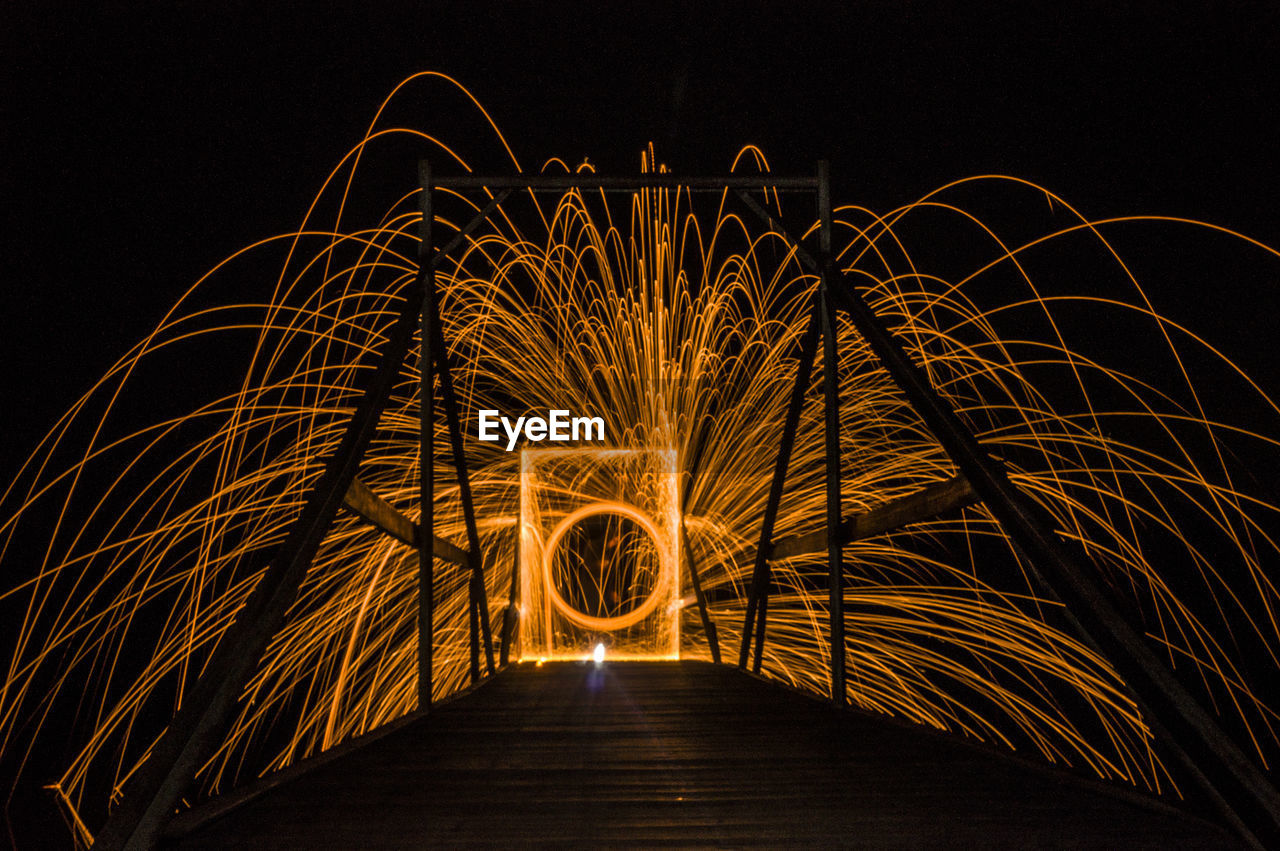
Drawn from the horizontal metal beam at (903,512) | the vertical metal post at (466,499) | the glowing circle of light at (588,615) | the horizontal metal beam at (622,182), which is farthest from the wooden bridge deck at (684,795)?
the glowing circle of light at (588,615)

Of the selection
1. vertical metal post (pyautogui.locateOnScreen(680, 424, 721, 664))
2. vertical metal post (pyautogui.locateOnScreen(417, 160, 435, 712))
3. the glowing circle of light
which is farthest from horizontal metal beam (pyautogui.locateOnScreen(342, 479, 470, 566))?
the glowing circle of light

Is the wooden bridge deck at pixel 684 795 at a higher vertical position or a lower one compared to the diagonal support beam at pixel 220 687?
lower

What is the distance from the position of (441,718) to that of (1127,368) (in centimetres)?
2558

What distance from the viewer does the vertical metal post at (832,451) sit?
4.46 metres

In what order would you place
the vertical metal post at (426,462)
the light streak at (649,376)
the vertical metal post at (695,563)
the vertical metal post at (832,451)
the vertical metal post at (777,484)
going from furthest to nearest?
the light streak at (649,376)
the vertical metal post at (695,563)
the vertical metal post at (777,484)
the vertical metal post at (426,462)
the vertical metal post at (832,451)

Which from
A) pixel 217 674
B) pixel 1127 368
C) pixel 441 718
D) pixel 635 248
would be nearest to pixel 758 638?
pixel 441 718

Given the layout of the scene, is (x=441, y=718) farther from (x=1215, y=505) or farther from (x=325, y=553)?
(x=1215, y=505)

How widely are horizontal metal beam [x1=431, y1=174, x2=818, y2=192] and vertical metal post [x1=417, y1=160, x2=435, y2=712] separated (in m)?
0.17

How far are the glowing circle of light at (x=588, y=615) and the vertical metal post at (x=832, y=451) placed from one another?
7301mm

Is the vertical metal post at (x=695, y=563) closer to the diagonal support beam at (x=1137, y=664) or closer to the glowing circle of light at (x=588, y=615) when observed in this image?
the glowing circle of light at (x=588, y=615)

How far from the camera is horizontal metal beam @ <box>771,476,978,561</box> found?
10.2ft

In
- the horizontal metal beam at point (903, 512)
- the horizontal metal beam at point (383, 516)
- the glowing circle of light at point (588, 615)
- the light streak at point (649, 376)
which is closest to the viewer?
the horizontal metal beam at point (903, 512)

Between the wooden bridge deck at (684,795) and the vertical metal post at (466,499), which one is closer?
the wooden bridge deck at (684,795)

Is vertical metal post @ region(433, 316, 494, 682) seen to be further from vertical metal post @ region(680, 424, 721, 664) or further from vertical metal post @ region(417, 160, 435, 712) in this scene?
vertical metal post @ region(680, 424, 721, 664)
